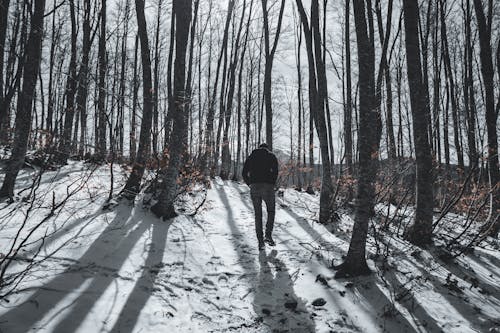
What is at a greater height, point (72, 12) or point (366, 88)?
point (72, 12)

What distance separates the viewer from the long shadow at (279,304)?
296 cm

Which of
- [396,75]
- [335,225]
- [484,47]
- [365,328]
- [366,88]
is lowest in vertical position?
[365,328]

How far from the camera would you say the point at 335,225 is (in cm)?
639

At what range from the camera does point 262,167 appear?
5.12 m

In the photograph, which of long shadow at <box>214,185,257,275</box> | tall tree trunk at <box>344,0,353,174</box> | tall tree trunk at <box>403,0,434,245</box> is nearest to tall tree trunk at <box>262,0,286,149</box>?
tall tree trunk at <box>344,0,353,174</box>

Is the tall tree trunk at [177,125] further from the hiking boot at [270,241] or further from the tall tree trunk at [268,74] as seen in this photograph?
the tall tree trunk at [268,74]

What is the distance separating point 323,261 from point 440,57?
1416cm

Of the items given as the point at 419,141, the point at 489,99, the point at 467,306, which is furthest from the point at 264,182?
the point at 489,99

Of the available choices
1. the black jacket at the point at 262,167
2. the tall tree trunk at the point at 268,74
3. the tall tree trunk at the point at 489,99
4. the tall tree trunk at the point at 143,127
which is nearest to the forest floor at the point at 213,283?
the tall tree trunk at the point at 143,127

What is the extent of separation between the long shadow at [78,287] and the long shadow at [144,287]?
29cm

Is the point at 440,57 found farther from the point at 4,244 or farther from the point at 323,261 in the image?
the point at 4,244

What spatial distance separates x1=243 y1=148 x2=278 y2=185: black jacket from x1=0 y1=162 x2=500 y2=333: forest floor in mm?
1135

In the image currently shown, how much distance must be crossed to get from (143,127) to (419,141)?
562cm

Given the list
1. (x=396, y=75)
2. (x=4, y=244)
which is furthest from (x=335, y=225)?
(x=396, y=75)
